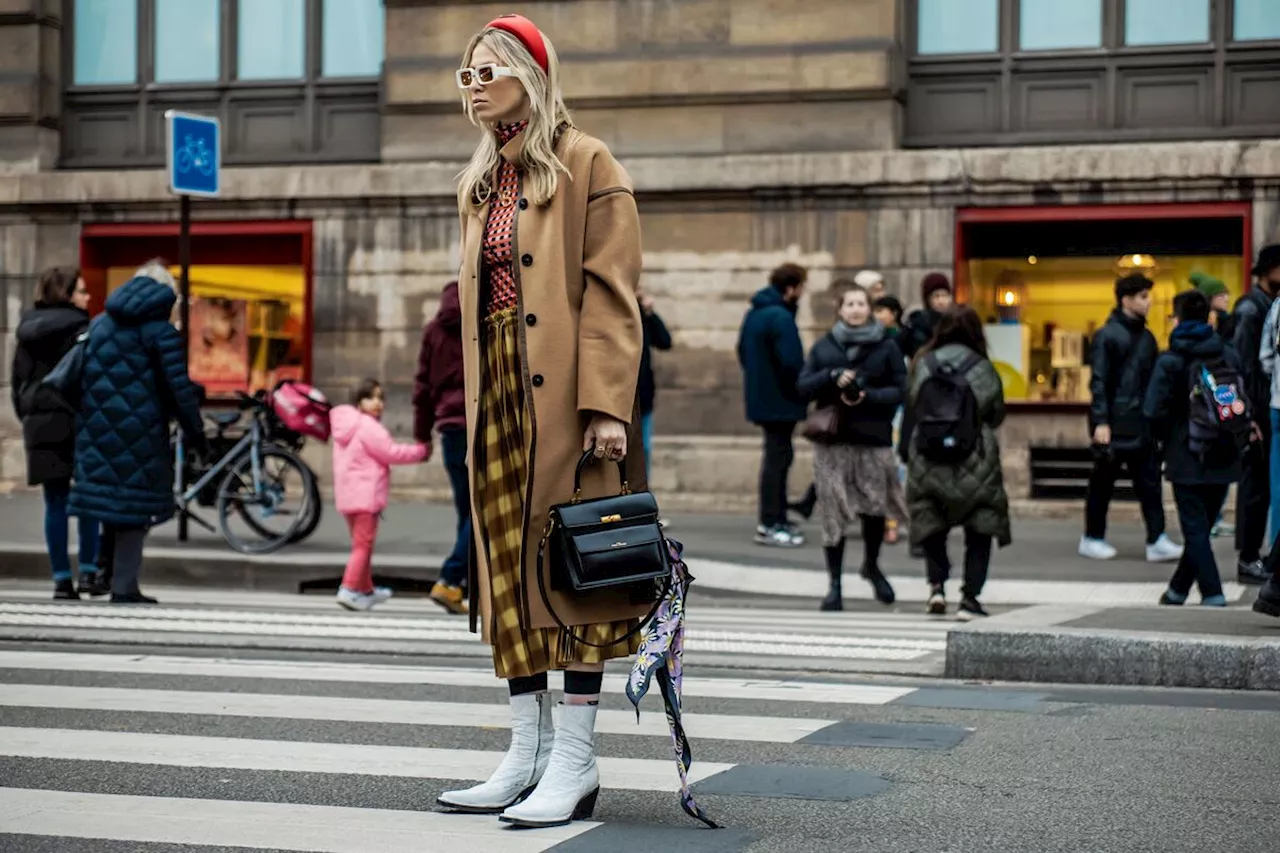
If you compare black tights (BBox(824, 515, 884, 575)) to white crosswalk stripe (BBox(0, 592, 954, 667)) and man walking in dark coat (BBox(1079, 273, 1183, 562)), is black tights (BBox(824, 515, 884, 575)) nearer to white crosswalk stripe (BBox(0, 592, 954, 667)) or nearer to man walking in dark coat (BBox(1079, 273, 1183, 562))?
white crosswalk stripe (BBox(0, 592, 954, 667))

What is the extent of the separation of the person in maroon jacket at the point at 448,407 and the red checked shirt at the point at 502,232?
508 centimetres

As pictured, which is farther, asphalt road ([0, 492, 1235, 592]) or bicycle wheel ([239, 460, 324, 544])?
bicycle wheel ([239, 460, 324, 544])

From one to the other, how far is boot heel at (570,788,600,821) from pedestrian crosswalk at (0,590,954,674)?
346 centimetres

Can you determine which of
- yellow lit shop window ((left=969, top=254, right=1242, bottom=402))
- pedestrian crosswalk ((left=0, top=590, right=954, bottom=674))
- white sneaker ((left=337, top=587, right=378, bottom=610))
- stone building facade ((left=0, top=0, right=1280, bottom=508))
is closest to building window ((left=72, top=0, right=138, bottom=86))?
stone building facade ((left=0, top=0, right=1280, bottom=508))

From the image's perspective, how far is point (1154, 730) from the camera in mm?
6602

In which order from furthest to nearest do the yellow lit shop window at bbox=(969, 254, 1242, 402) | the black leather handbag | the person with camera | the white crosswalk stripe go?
the yellow lit shop window at bbox=(969, 254, 1242, 402)
the person with camera
the white crosswalk stripe
the black leather handbag

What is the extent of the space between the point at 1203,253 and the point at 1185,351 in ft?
19.6

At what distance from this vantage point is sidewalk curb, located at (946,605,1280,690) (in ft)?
25.6

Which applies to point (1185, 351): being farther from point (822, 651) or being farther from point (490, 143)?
point (490, 143)

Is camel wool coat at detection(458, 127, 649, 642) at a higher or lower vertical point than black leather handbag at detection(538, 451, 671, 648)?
higher

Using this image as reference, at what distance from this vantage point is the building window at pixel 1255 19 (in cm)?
1647


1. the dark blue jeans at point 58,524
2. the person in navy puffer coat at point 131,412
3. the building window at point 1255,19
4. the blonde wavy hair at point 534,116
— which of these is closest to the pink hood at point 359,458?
the person in navy puffer coat at point 131,412

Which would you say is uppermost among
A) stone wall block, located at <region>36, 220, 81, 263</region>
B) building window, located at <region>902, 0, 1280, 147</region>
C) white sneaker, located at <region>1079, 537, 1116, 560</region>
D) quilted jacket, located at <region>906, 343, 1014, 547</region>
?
building window, located at <region>902, 0, 1280, 147</region>

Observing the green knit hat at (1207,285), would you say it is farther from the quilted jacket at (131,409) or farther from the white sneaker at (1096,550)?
the quilted jacket at (131,409)
